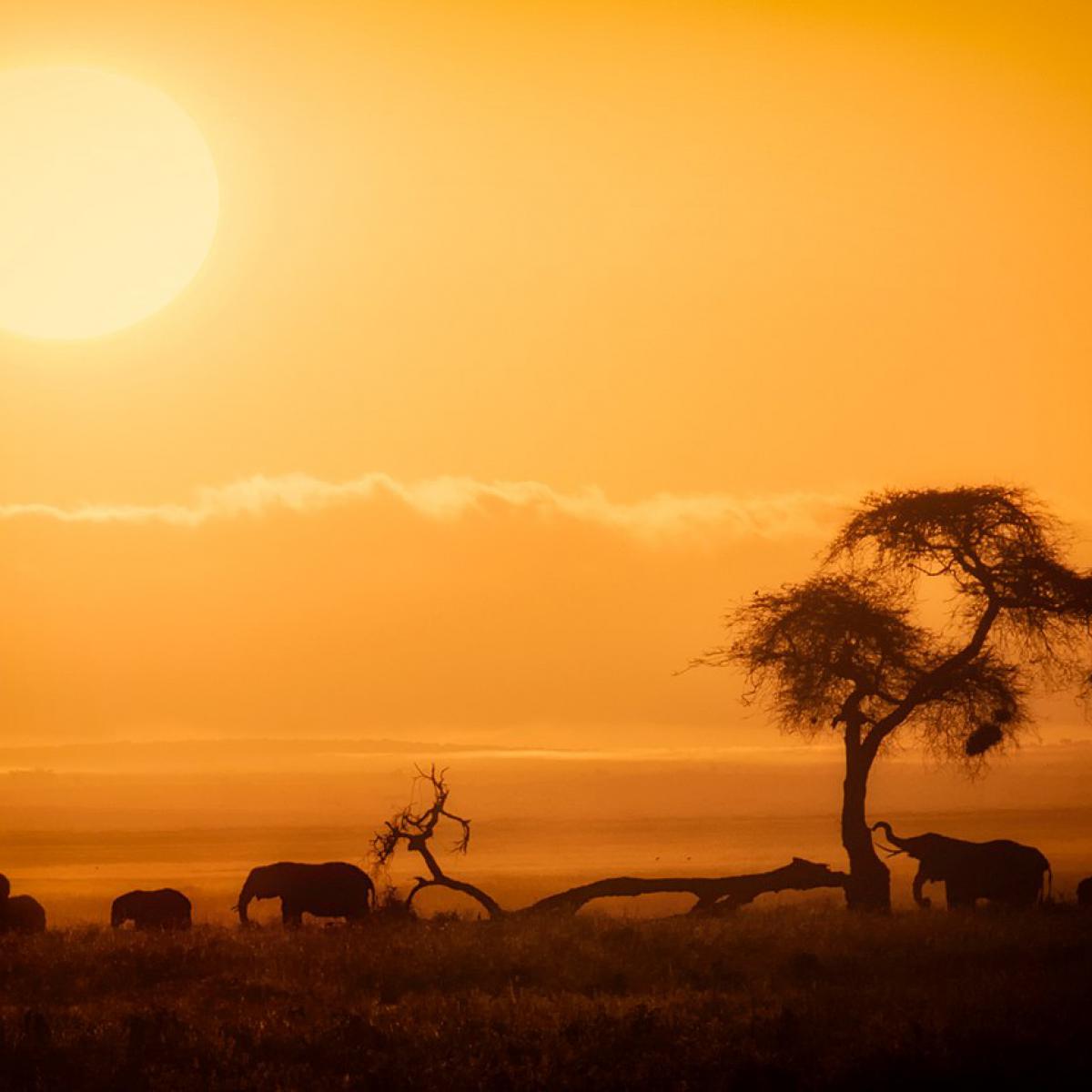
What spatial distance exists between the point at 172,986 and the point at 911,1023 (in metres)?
12.9

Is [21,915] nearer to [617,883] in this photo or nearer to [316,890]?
[316,890]

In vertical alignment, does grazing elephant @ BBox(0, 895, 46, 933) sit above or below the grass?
above

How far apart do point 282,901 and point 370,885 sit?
7.43 ft

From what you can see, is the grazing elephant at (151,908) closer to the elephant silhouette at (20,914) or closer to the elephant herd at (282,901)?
the elephant herd at (282,901)

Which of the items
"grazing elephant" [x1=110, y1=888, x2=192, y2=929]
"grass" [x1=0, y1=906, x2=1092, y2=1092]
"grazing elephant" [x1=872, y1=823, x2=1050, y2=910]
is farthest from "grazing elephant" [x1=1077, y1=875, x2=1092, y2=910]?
"grazing elephant" [x1=110, y1=888, x2=192, y2=929]

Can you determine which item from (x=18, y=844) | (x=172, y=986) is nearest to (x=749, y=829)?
(x=18, y=844)

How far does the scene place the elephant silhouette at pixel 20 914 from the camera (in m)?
40.1

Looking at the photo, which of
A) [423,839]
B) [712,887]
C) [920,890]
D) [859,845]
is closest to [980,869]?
[920,890]

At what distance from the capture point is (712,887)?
3812 cm

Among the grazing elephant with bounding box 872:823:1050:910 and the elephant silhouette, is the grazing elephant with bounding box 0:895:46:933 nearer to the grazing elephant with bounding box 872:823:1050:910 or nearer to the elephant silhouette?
the elephant silhouette

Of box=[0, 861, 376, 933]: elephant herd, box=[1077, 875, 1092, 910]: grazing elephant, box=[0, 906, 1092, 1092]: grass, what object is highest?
box=[0, 861, 376, 933]: elephant herd

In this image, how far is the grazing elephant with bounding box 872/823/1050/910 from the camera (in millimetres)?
39094

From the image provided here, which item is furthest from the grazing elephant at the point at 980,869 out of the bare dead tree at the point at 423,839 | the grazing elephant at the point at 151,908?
the grazing elephant at the point at 151,908

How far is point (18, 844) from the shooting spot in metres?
142
